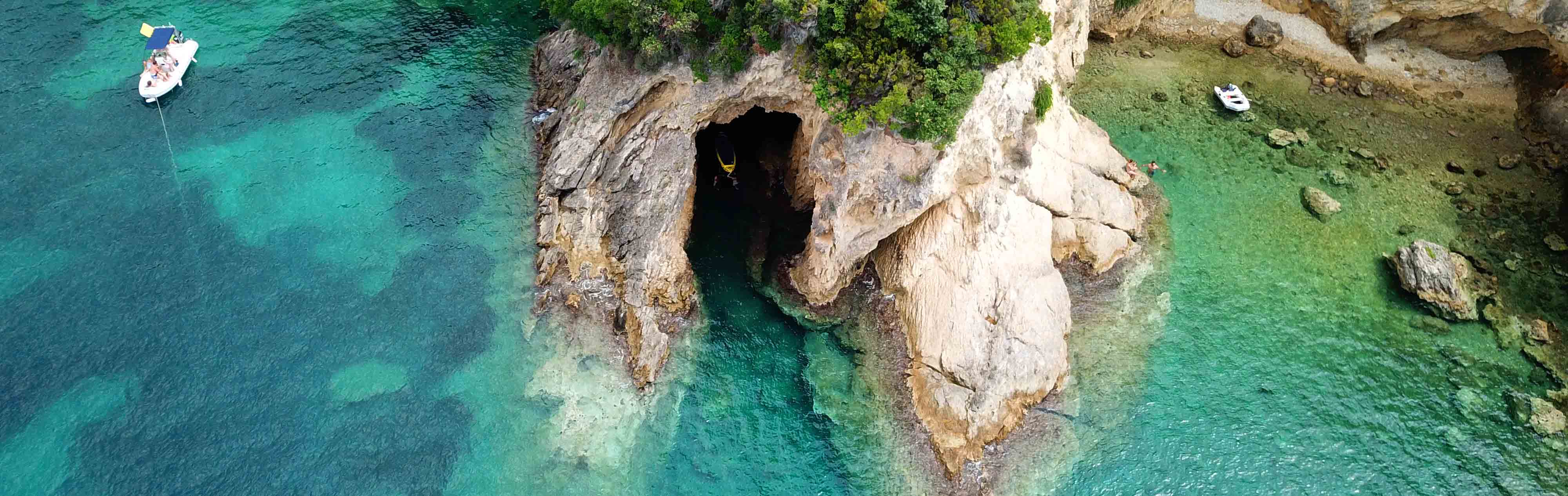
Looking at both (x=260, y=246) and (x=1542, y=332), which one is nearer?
(x=1542, y=332)

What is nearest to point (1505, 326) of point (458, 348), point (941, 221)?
point (941, 221)

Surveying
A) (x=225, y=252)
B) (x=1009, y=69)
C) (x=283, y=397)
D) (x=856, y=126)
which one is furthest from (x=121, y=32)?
(x=1009, y=69)

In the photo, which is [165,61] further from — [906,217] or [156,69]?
[906,217]

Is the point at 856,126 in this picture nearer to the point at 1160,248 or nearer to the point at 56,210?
the point at 1160,248

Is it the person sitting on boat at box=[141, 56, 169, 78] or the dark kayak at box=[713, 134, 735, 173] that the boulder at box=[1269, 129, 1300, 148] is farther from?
the person sitting on boat at box=[141, 56, 169, 78]

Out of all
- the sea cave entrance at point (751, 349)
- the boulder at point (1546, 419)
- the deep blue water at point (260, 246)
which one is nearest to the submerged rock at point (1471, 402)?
the boulder at point (1546, 419)

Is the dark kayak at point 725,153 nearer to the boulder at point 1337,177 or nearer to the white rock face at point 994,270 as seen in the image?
the white rock face at point 994,270

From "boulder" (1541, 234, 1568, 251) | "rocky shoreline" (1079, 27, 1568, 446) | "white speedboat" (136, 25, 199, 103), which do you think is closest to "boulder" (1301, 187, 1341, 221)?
"rocky shoreline" (1079, 27, 1568, 446)
